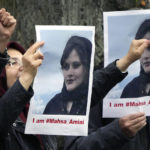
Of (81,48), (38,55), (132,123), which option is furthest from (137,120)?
(38,55)

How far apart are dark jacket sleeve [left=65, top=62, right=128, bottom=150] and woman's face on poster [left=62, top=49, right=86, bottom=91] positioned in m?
0.13

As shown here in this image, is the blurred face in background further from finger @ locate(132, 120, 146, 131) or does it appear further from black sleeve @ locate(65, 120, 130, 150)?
finger @ locate(132, 120, 146, 131)

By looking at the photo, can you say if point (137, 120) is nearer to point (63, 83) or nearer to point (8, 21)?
point (63, 83)

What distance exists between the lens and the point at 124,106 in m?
3.15

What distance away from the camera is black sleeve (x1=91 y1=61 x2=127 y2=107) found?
3.10 metres

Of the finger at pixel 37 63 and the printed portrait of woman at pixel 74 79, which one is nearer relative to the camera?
the finger at pixel 37 63

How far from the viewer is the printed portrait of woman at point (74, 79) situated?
2984 millimetres

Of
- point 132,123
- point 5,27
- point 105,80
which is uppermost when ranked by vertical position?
point 5,27

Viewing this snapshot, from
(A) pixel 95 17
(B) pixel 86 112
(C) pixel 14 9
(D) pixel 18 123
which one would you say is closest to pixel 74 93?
(B) pixel 86 112

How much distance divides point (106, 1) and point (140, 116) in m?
0.90

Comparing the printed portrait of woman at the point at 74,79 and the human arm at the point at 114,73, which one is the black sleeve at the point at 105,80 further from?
the printed portrait of woman at the point at 74,79

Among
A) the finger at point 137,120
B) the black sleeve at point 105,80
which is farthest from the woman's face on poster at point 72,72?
the finger at point 137,120

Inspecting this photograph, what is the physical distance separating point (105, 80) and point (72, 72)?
7.3 inches

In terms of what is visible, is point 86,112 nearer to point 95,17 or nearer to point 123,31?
point 123,31
